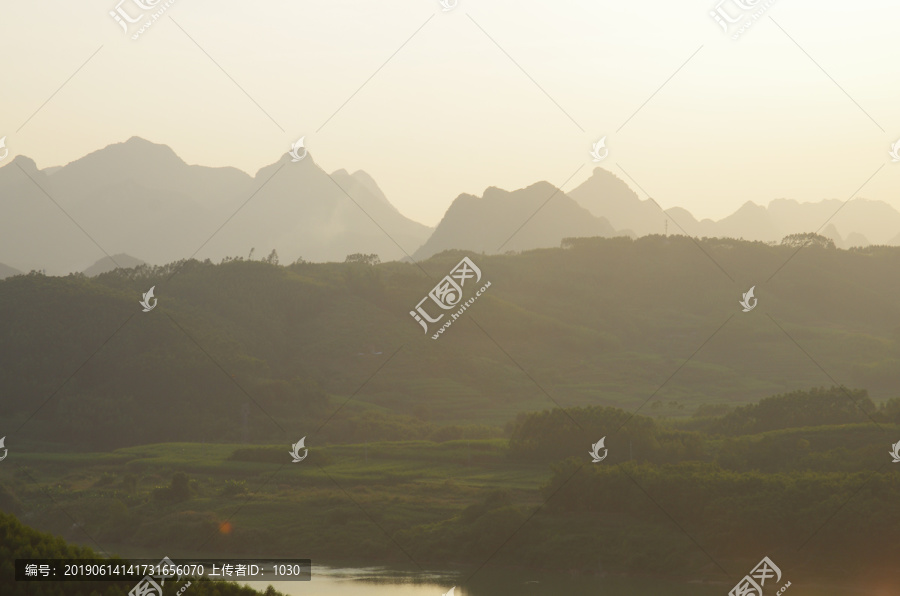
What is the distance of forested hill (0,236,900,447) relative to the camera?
80.2 meters

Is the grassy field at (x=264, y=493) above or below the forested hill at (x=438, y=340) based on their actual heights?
below

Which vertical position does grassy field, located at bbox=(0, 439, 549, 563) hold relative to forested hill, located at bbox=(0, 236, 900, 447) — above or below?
below

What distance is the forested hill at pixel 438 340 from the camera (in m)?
80.2

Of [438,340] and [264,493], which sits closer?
[264,493]

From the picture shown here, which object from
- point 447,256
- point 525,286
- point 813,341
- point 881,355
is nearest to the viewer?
point 881,355

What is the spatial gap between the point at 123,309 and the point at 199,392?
15.3 m

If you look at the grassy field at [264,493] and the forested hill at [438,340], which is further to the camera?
the forested hill at [438,340]

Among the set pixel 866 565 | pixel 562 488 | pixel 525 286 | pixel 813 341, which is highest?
pixel 525 286

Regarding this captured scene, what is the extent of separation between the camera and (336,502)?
4684cm

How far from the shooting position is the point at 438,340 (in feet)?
355

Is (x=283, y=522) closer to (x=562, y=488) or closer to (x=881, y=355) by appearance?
(x=562, y=488)

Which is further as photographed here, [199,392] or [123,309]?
[123,309]

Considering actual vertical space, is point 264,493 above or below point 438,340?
below

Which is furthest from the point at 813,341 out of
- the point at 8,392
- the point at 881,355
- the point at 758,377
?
the point at 8,392
